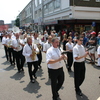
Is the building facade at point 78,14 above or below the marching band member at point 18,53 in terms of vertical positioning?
above

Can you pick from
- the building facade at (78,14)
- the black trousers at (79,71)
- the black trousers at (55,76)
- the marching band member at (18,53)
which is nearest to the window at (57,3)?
the building facade at (78,14)

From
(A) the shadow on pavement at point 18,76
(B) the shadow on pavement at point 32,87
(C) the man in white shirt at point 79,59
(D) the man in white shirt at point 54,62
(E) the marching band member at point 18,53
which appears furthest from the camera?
(E) the marching band member at point 18,53

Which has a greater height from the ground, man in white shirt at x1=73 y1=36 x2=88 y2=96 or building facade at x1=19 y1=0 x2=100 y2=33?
building facade at x1=19 y1=0 x2=100 y2=33

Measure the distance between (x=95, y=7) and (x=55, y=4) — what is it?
24.9ft

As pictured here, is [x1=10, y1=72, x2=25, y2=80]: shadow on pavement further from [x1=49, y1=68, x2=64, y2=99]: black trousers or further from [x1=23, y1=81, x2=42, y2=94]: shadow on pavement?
[x1=49, y1=68, x2=64, y2=99]: black trousers

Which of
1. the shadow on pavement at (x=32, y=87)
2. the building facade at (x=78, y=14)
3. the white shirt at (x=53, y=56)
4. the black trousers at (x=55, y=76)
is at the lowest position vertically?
the shadow on pavement at (x=32, y=87)

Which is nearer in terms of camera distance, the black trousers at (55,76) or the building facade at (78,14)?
the black trousers at (55,76)

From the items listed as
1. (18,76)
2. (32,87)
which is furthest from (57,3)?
(32,87)

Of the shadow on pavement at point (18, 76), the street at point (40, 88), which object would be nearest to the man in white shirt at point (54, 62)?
the street at point (40, 88)

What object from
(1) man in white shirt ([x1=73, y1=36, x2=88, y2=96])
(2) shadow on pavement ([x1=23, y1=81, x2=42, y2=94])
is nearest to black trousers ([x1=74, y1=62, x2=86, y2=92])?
(1) man in white shirt ([x1=73, y1=36, x2=88, y2=96])

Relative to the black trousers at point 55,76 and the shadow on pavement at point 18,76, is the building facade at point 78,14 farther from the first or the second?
the black trousers at point 55,76

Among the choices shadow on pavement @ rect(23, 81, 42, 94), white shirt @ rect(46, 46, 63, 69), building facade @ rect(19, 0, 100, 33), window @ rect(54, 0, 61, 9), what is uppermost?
window @ rect(54, 0, 61, 9)

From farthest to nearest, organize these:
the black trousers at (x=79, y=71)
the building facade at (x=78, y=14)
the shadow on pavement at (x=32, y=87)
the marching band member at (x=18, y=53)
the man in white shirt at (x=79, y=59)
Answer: the building facade at (x=78, y=14)
the marching band member at (x=18, y=53)
the shadow on pavement at (x=32, y=87)
the black trousers at (x=79, y=71)
the man in white shirt at (x=79, y=59)

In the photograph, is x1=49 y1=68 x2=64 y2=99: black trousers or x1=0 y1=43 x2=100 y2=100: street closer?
x1=49 y1=68 x2=64 y2=99: black trousers
